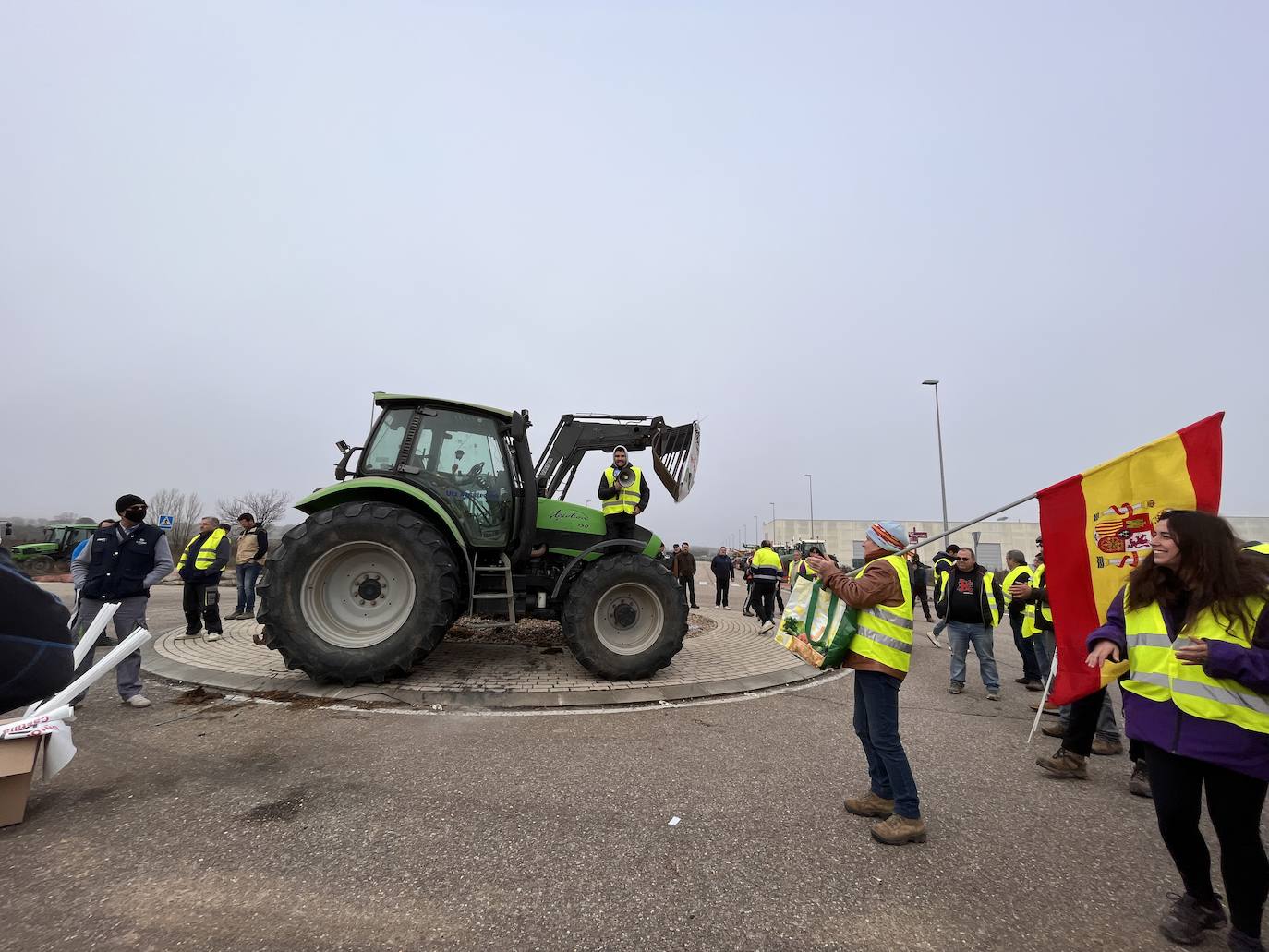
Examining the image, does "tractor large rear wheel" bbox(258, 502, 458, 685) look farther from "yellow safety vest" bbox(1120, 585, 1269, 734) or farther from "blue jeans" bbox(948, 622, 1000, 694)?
"blue jeans" bbox(948, 622, 1000, 694)

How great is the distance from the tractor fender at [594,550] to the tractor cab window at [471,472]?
0.72m

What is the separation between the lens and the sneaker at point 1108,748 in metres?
4.33

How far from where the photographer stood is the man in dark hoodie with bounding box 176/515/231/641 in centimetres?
732

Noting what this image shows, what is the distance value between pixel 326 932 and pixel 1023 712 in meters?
5.90

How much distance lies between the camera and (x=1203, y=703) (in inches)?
80.4

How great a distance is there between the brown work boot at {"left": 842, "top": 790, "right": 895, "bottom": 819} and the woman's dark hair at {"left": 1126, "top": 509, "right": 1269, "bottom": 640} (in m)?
1.54

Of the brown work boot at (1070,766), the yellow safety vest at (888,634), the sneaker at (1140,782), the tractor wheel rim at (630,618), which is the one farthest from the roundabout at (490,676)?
the sneaker at (1140,782)

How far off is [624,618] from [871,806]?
3015 millimetres

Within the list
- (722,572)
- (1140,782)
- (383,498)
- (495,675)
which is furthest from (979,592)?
(722,572)

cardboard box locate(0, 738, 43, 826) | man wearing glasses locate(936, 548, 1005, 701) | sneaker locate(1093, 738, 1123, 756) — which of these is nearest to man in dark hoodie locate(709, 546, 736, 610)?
man wearing glasses locate(936, 548, 1005, 701)

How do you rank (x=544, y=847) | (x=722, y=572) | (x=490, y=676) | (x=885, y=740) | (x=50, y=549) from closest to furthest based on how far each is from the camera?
1. (x=544, y=847)
2. (x=885, y=740)
3. (x=490, y=676)
4. (x=722, y=572)
5. (x=50, y=549)

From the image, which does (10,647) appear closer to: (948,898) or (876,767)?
(948,898)

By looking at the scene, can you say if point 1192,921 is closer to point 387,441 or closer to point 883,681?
point 883,681

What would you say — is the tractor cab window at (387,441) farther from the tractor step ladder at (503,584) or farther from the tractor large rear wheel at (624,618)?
the tractor large rear wheel at (624,618)
